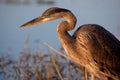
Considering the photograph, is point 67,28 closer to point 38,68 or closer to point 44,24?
point 38,68

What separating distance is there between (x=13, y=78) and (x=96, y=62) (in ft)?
6.23

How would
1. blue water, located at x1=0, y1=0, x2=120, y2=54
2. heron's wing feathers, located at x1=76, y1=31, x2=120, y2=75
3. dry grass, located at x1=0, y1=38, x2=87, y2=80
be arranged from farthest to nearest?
1. blue water, located at x1=0, y1=0, x2=120, y2=54
2. dry grass, located at x1=0, y1=38, x2=87, y2=80
3. heron's wing feathers, located at x1=76, y1=31, x2=120, y2=75

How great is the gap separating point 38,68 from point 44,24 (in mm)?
3735

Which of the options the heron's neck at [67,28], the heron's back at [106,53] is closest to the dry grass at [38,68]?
the heron's neck at [67,28]

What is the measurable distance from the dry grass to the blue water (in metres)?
0.85

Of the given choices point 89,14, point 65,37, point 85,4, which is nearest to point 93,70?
point 65,37

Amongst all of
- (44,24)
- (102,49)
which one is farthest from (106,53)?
(44,24)

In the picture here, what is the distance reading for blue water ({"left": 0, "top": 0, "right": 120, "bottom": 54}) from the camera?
29.9 feet

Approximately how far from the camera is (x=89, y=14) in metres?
11.7

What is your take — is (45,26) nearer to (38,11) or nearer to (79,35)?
(38,11)

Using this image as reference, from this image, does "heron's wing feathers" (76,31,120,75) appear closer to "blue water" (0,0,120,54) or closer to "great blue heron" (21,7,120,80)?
"great blue heron" (21,7,120,80)

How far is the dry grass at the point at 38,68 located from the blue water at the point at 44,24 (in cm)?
85

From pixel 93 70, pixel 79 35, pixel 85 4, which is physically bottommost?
pixel 85 4

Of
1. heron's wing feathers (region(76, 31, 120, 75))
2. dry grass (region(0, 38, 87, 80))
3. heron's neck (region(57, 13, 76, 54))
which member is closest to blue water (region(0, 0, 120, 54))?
dry grass (region(0, 38, 87, 80))
